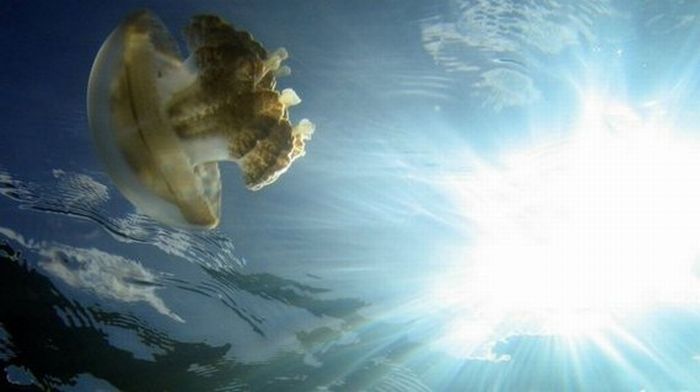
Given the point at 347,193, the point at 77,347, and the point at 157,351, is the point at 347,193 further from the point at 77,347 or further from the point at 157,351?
the point at 77,347

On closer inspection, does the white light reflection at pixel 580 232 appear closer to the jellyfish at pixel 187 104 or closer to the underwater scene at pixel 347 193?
the underwater scene at pixel 347 193

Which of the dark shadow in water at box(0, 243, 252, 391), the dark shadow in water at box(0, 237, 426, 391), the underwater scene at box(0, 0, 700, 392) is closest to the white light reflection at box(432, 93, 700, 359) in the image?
the underwater scene at box(0, 0, 700, 392)

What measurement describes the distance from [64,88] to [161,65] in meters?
3.61

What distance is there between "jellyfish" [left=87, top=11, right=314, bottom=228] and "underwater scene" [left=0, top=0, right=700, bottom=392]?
13 mm

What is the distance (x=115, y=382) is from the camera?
1112cm

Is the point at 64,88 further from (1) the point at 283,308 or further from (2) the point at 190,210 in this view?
(1) the point at 283,308

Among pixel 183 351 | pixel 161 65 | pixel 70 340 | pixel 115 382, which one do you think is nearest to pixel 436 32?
pixel 161 65

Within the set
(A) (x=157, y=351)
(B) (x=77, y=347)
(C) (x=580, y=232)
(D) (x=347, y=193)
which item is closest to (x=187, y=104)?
(D) (x=347, y=193)

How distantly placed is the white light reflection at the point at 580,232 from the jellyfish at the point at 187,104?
14.2ft

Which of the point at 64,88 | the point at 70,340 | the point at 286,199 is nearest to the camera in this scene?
the point at 64,88

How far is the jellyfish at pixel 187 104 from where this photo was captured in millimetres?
2750

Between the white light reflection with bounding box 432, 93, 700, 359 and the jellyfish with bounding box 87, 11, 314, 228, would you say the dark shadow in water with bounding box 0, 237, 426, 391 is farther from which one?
the jellyfish with bounding box 87, 11, 314, 228

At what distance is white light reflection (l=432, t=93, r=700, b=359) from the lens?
654 centimetres

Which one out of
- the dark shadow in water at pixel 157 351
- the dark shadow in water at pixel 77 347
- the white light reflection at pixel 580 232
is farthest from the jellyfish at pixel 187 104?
the dark shadow in water at pixel 77 347
